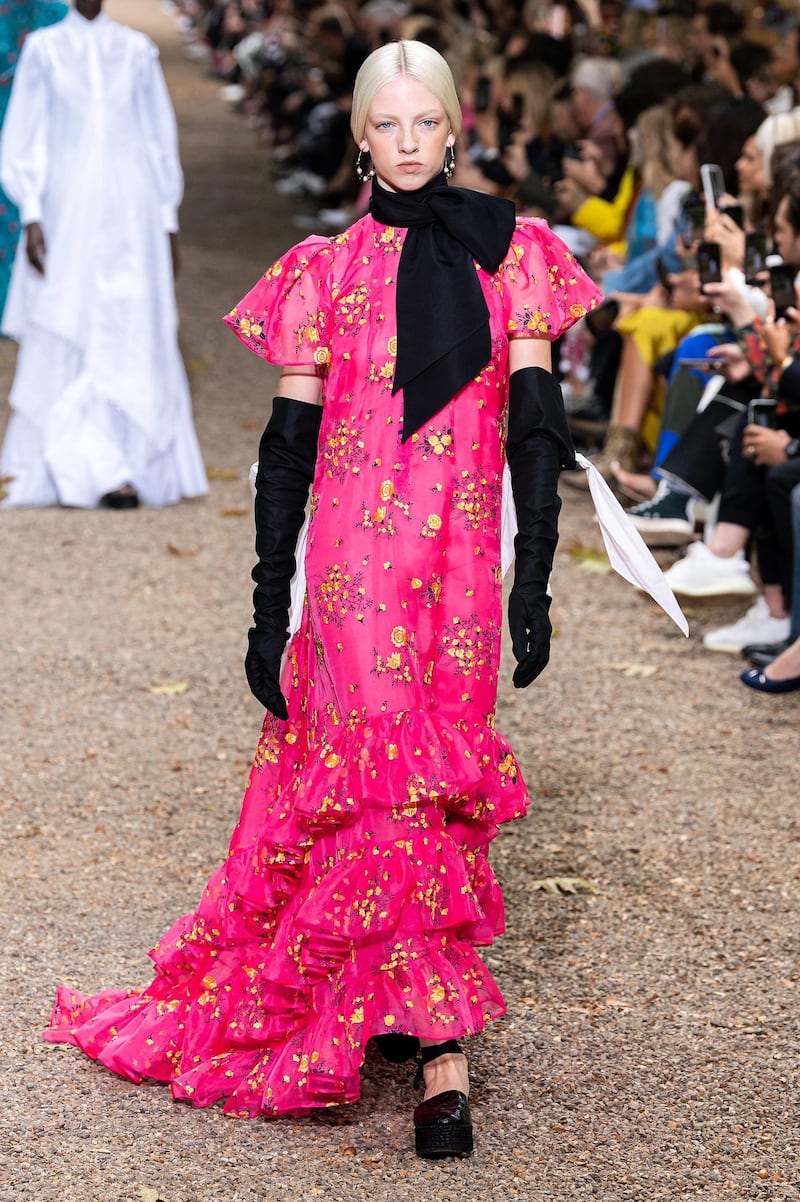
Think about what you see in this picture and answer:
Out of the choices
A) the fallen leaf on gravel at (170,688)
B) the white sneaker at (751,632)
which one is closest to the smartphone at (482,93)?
the white sneaker at (751,632)

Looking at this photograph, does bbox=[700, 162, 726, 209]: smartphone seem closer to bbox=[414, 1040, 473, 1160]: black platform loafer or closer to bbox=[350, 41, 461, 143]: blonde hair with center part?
bbox=[350, 41, 461, 143]: blonde hair with center part

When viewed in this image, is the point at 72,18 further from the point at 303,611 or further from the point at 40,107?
the point at 303,611

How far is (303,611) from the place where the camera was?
3199 mm

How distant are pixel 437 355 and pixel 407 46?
0.51 meters

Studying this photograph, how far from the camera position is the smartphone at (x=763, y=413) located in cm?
554

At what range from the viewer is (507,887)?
161 inches

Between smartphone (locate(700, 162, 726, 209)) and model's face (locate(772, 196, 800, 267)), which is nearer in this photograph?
model's face (locate(772, 196, 800, 267))

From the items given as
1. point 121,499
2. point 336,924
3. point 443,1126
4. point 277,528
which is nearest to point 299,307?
point 277,528

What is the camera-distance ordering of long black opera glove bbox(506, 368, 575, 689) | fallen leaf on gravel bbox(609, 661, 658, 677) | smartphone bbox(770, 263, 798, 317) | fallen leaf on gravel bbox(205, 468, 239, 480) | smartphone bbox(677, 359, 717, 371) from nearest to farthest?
long black opera glove bbox(506, 368, 575, 689)
smartphone bbox(770, 263, 798, 317)
fallen leaf on gravel bbox(609, 661, 658, 677)
smartphone bbox(677, 359, 717, 371)
fallen leaf on gravel bbox(205, 468, 239, 480)

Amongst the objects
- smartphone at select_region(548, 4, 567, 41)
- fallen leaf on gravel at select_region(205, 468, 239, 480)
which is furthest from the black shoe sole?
smartphone at select_region(548, 4, 567, 41)

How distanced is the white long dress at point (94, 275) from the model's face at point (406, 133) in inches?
158

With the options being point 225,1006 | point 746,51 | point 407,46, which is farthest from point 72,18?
point 225,1006

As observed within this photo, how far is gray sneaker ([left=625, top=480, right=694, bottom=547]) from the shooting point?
21.9 ft

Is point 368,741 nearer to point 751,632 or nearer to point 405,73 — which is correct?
point 405,73
